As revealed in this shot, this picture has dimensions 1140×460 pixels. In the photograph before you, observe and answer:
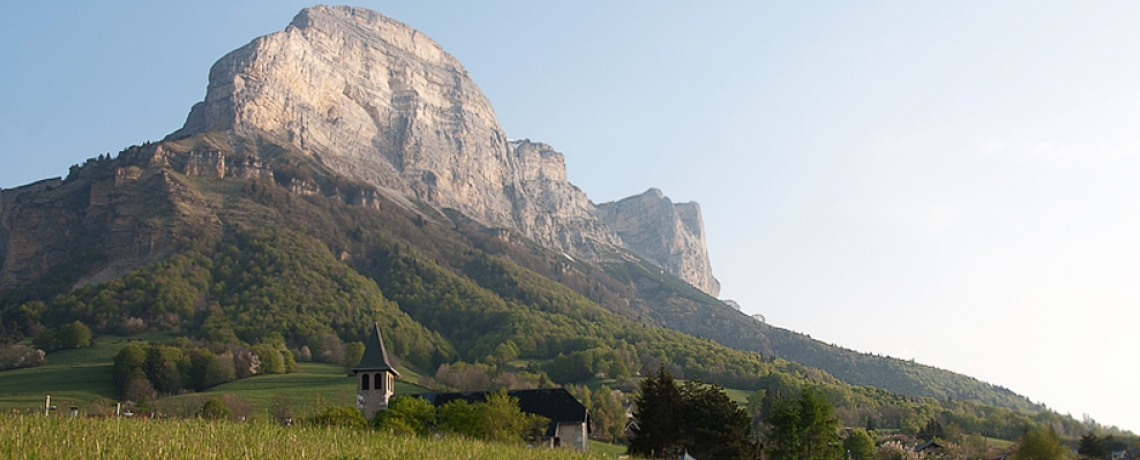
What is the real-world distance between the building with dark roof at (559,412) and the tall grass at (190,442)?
34.8m

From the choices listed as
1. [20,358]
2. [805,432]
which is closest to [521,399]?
[805,432]

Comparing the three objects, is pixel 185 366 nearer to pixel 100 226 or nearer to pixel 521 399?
pixel 521 399

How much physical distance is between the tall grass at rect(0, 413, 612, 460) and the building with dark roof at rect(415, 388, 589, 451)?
34.8m

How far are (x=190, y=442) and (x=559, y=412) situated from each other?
46.6 meters

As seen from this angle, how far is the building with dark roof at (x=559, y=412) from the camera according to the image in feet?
214

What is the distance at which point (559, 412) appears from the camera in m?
66.9

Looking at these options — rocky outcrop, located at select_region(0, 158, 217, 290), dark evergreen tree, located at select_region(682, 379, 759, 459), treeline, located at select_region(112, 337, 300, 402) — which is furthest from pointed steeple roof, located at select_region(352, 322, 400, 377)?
rocky outcrop, located at select_region(0, 158, 217, 290)

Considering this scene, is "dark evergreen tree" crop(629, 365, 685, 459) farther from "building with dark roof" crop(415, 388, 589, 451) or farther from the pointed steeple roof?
the pointed steeple roof

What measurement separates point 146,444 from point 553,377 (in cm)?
13162

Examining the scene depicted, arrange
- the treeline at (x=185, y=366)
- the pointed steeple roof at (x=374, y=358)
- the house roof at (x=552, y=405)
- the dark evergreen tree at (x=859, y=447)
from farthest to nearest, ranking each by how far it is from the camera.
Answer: the treeline at (x=185, y=366) → the dark evergreen tree at (x=859, y=447) → the house roof at (x=552, y=405) → the pointed steeple roof at (x=374, y=358)

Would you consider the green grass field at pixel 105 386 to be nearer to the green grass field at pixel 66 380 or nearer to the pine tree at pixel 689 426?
the green grass field at pixel 66 380

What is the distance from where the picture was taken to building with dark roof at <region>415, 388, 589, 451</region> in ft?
214

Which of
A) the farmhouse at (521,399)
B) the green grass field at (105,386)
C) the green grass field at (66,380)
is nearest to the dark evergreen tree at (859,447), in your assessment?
the farmhouse at (521,399)

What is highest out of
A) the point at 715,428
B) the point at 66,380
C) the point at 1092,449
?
the point at 66,380
